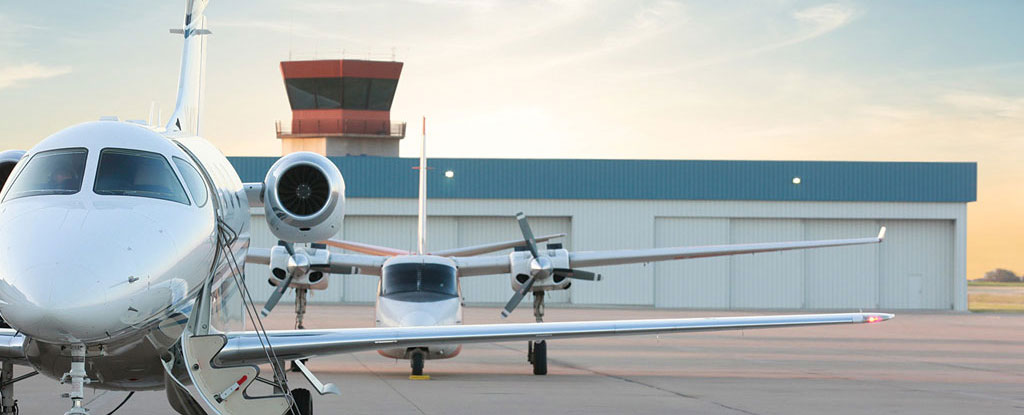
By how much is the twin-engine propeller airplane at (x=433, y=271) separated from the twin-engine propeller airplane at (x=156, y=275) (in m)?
6.98

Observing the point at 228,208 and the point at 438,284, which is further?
the point at 438,284

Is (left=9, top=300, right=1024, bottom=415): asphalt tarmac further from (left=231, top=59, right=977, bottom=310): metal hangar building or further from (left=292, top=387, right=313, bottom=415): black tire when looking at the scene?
(left=231, top=59, right=977, bottom=310): metal hangar building

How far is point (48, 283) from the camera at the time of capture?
6.20 meters

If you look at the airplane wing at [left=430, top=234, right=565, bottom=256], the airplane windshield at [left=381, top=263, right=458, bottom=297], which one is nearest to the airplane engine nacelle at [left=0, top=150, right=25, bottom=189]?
the airplane windshield at [left=381, top=263, right=458, bottom=297]

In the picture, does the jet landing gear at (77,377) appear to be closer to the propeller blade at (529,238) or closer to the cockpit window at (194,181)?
the cockpit window at (194,181)

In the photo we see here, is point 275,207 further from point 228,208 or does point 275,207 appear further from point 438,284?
point 438,284

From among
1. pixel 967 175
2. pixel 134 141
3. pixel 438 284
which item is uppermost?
pixel 967 175

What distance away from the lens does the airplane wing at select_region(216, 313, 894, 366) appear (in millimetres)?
8250

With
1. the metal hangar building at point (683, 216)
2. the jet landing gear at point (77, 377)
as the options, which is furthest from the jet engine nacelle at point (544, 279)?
the metal hangar building at point (683, 216)

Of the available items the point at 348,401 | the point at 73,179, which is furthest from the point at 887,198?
the point at 73,179

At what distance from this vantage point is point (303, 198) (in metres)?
9.90

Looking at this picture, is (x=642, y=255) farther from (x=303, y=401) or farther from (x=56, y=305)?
(x=56, y=305)

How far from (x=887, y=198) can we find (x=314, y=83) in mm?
26097

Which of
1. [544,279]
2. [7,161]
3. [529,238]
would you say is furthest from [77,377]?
[529,238]
